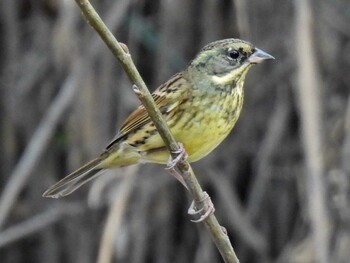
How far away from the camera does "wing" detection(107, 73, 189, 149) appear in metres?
2.44

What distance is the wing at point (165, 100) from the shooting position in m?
2.44

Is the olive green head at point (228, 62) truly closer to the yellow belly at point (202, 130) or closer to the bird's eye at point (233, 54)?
the bird's eye at point (233, 54)

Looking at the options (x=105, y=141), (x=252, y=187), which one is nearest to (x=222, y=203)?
(x=252, y=187)

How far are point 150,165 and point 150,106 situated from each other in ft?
7.13

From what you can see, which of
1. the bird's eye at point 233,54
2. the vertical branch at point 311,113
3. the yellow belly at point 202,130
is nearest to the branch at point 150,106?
the yellow belly at point 202,130

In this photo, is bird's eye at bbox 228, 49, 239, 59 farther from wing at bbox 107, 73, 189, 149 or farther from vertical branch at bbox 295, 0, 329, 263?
vertical branch at bbox 295, 0, 329, 263

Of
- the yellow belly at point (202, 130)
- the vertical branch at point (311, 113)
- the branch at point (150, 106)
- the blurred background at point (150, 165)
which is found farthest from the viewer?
the blurred background at point (150, 165)

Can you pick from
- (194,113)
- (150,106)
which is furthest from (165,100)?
(150,106)

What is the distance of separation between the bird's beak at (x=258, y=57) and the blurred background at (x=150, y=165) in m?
1.13

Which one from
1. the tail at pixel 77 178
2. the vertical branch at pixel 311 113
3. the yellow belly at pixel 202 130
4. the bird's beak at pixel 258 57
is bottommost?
the vertical branch at pixel 311 113

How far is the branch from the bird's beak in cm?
52

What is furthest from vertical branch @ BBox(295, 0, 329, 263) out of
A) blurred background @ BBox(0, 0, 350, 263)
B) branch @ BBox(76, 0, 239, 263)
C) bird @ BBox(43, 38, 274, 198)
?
branch @ BBox(76, 0, 239, 263)

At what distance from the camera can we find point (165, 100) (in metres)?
2.45

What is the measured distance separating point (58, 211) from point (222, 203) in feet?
2.20
